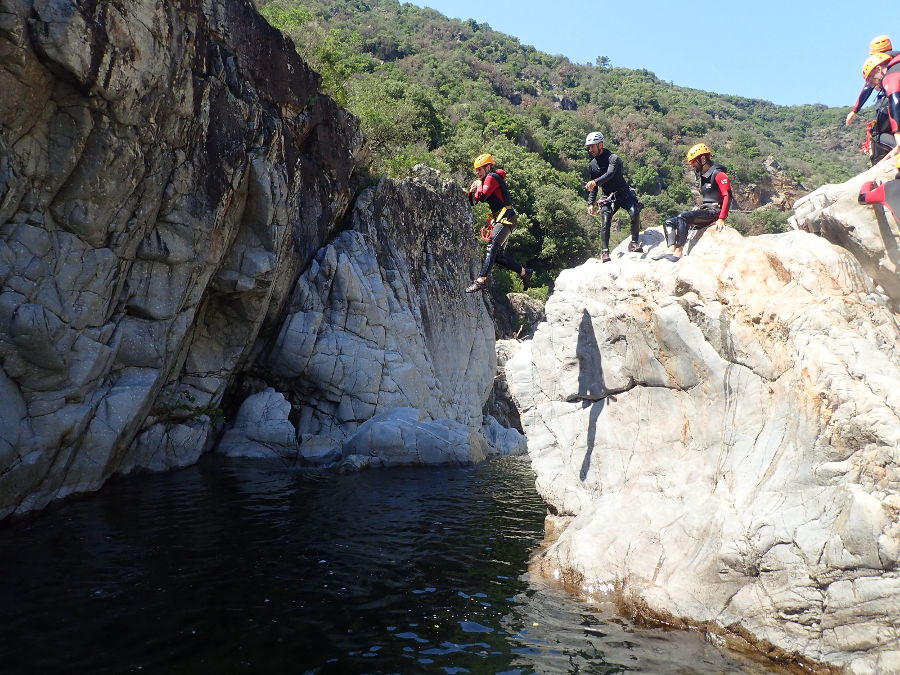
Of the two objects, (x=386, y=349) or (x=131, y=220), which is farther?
(x=386, y=349)

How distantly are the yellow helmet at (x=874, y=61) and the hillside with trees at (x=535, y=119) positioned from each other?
13789 mm

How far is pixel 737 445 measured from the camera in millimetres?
8656

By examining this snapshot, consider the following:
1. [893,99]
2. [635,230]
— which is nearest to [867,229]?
[893,99]

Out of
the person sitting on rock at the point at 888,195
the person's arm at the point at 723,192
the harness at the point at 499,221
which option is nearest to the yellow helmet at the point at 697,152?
the person's arm at the point at 723,192

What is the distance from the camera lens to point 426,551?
11.7 metres

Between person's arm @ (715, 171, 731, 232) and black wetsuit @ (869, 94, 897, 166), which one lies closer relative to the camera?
black wetsuit @ (869, 94, 897, 166)

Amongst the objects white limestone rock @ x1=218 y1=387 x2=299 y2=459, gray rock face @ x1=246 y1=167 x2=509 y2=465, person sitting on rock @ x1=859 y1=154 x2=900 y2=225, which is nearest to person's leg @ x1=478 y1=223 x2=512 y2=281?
person sitting on rock @ x1=859 y1=154 x2=900 y2=225

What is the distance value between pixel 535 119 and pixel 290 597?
70.0m

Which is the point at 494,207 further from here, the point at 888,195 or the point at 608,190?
the point at 888,195

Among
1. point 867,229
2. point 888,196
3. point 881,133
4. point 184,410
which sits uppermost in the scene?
point 881,133

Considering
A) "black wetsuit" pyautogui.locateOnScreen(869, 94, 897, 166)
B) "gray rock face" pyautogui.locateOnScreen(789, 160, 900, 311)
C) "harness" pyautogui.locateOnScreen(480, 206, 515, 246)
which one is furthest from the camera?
"harness" pyautogui.locateOnScreen(480, 206, 515, 246)

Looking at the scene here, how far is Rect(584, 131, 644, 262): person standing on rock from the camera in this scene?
12.1m

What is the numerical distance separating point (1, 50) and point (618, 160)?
11418 mm

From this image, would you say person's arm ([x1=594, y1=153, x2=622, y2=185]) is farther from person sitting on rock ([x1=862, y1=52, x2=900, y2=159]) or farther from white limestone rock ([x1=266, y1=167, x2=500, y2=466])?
white limestone rock ([x1=266, y1=167, x2=500, y2=466])
